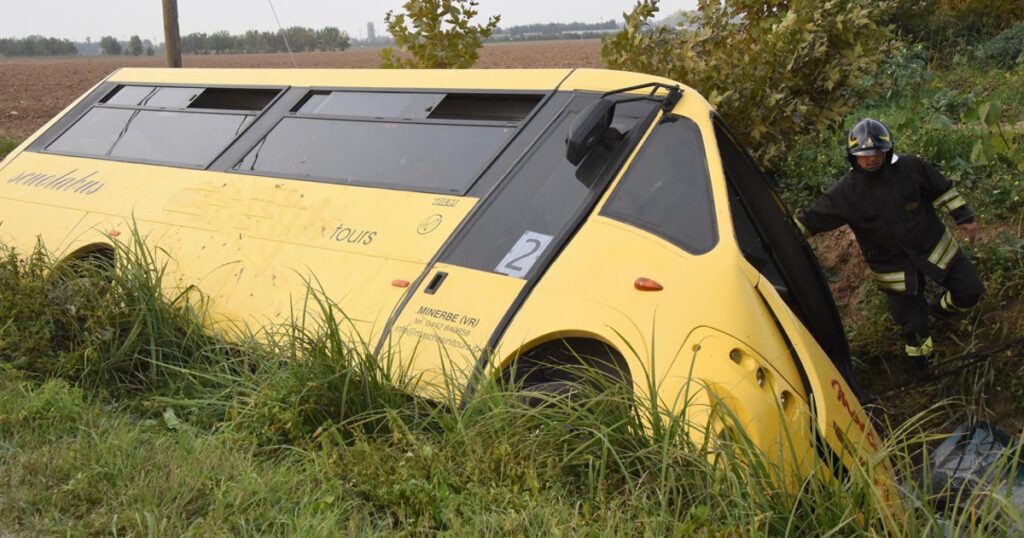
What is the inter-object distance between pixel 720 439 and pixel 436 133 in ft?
8.66

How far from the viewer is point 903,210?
5.75 meters

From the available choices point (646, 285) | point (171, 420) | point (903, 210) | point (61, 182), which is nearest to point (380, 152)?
point (171, 420)

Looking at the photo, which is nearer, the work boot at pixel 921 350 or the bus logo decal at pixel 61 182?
the work boot at pixel 921 350

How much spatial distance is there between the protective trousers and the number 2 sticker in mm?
2619

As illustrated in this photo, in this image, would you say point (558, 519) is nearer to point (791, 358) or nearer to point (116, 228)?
point (791, 358)

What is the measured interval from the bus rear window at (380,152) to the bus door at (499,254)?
36 centimetres

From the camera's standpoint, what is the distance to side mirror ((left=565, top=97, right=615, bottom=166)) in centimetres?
451

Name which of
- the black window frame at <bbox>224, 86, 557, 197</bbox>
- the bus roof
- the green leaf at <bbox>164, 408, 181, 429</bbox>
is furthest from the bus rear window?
the green leaf at <bbox>164, 408, 181, 429</bbox>

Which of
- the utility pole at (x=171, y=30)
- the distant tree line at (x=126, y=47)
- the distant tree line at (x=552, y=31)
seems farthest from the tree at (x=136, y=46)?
the utility pole at (x=171, y=30)

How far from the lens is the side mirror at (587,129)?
14.8 feet

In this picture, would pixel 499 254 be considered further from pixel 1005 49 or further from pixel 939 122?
pixel 1005 49

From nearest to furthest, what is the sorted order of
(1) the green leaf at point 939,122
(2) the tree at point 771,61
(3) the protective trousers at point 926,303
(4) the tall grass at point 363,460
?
(4) the tall grass at point 363,460 → (3) the protective trousers at point 926,303 → (1) the green leaf at point 939,122 → (2) the tree at point 771,61

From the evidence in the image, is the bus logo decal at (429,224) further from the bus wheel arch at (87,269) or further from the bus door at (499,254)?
the bus wheel arch at (87,269)

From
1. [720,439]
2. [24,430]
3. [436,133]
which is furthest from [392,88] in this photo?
[720,439]
